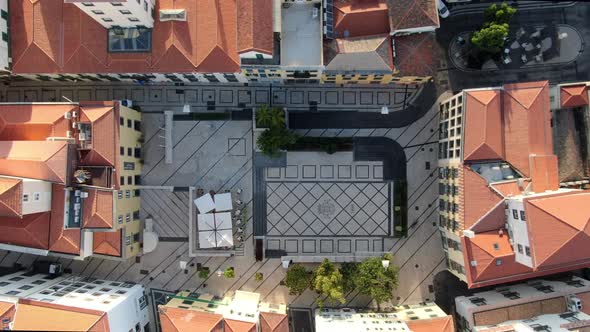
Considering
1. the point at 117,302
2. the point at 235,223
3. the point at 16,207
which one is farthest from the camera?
the point at 235,223

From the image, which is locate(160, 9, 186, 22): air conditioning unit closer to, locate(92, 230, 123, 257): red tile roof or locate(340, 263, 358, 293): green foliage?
locate(92, 230, 123, 257): red tile roof

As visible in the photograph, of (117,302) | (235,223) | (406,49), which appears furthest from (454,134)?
(117,302)

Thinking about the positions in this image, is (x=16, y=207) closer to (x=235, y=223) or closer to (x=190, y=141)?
(x=190, y=141)

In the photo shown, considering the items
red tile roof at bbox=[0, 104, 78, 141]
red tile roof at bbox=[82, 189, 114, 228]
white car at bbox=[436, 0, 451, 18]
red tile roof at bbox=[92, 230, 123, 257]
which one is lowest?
red tile roof at bbox=[92, 230, 123, 257]

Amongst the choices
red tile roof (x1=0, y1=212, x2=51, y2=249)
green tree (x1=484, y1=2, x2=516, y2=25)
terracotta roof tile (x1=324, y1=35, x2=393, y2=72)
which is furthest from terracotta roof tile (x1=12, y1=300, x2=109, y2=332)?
green tree (x1=484, y1=2, x2=516, y2=25)

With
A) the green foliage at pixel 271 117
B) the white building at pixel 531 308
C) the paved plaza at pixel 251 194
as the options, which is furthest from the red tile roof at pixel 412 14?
the white building at pixel 531 308

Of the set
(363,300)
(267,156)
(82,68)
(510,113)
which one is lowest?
(363,300)
